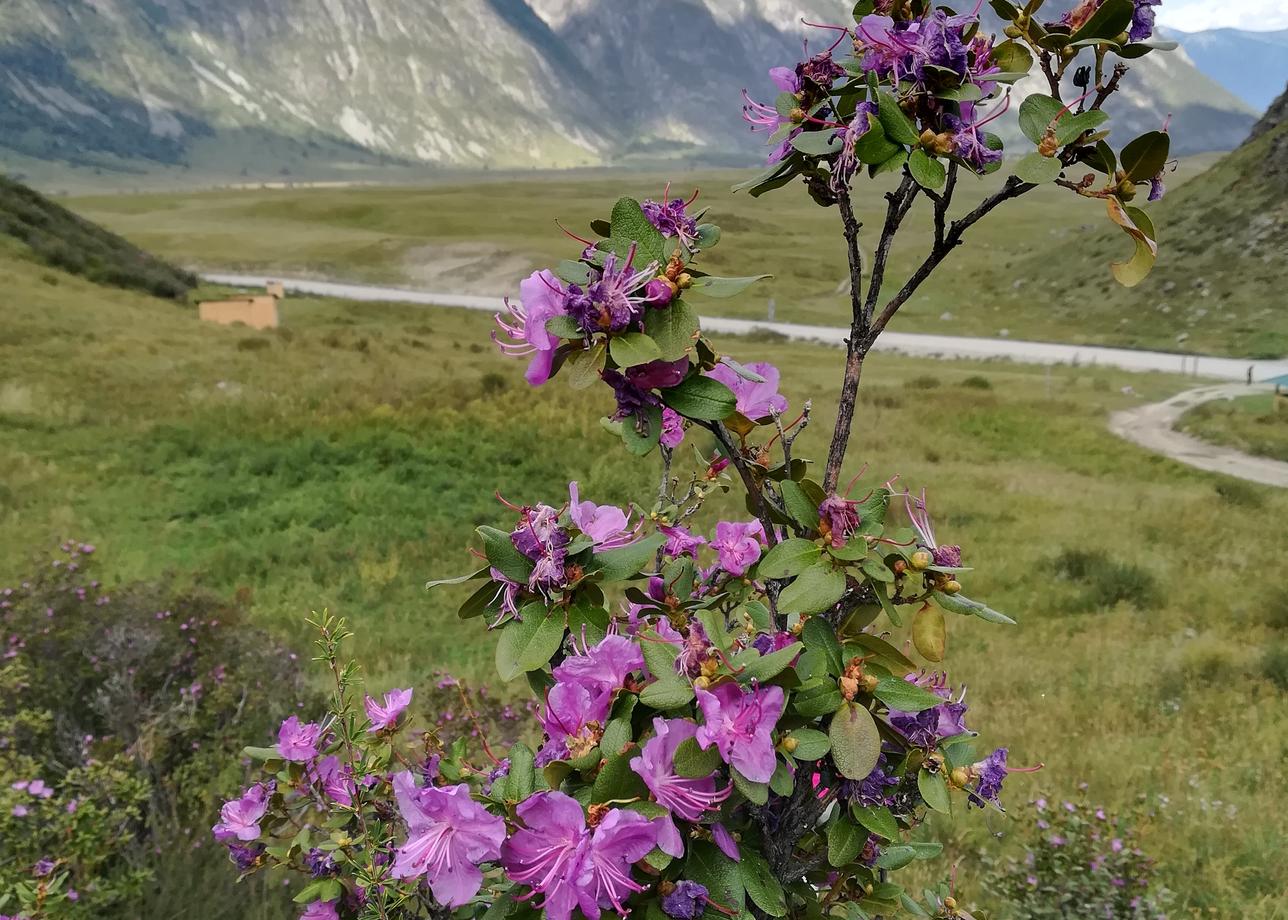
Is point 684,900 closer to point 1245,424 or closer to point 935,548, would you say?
point 935,548

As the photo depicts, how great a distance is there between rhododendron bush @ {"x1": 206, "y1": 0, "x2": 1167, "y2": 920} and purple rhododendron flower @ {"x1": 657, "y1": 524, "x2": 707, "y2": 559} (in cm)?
29

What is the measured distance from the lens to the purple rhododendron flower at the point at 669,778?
124cm

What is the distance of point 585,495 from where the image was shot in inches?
378

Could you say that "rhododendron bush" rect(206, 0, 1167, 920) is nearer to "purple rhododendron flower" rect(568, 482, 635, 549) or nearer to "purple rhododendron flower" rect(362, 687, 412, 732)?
"purple rhododendron flower" rect(568, 482, 635, 549)

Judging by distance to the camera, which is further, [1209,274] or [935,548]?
[1209,274]

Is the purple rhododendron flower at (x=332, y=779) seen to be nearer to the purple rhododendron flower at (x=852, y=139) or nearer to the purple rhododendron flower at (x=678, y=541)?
the purple rhododendron flower at (x=678, y=541)

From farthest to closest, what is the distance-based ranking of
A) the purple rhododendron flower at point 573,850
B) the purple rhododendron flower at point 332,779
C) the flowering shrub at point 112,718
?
the flowering shrub at point 112,718 → the purple rhododendron flower at point 332,779 → the purple rhododendron flower at point 573,850

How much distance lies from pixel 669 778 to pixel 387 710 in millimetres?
940

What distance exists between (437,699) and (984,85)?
396cm

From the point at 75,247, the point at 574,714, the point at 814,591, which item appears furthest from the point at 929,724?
the point at 75,247

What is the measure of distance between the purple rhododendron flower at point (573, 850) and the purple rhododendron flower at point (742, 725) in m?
0.15

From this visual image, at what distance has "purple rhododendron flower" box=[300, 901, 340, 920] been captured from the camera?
1884mm

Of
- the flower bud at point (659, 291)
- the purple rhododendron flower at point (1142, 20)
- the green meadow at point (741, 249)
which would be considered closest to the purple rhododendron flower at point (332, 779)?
the flower bud at point (659, 291)

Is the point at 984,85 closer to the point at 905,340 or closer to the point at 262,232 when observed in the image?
the point at 905,340
